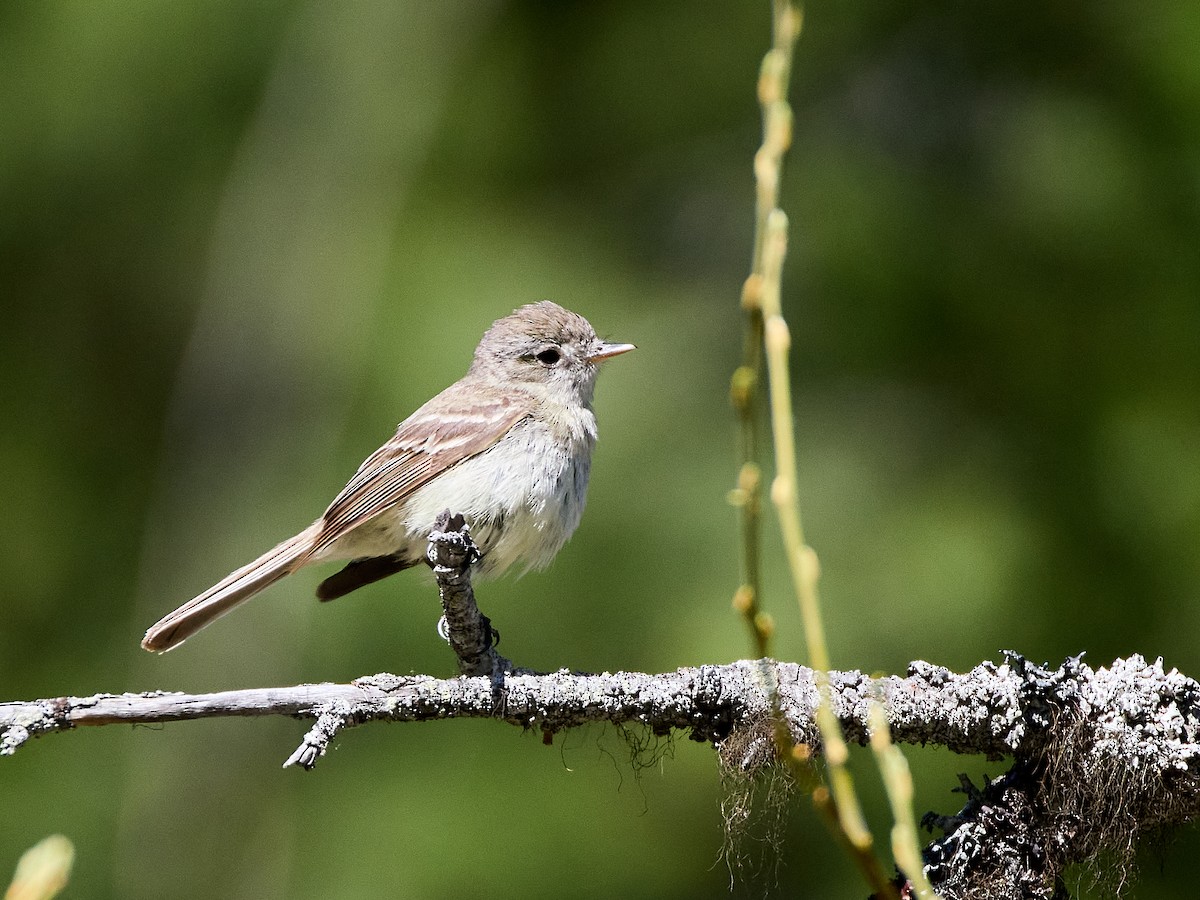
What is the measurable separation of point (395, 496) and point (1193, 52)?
145 inches

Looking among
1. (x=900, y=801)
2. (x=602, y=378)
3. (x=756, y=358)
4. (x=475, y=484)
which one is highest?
(x=602, y=378)

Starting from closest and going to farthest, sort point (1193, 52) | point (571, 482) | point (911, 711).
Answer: point (911, 711) → point (571, 482) → point (1193, 52)

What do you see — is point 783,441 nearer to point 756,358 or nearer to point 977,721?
point 756,358

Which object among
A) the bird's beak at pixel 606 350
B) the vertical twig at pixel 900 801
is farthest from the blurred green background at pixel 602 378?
the vertical twig at pixel 900 801

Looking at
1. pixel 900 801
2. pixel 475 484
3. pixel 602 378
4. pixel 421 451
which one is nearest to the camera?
pixel 900 801

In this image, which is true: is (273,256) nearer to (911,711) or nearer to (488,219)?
(488,219)

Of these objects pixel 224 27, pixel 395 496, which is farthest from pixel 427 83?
pixel 395 496

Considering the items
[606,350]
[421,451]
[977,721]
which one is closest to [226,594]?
[421,451]

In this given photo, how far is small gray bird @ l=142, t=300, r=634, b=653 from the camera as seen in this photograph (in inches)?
183

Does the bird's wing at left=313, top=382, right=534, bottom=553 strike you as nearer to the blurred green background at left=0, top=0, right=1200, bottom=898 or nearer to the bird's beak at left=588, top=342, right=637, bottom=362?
the bird's beak at left=588, top=342, right=637, bottom=362

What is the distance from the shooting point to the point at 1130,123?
5.52 metres

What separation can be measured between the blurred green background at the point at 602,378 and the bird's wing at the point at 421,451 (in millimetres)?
699

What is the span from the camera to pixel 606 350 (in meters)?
5.42

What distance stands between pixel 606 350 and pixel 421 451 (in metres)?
0.93
